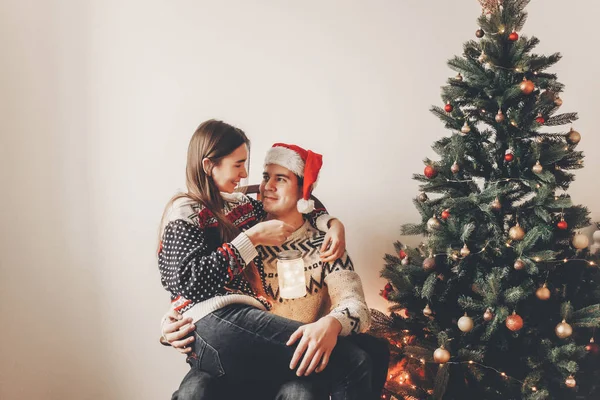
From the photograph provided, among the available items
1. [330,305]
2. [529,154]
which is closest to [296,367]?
[330,305]

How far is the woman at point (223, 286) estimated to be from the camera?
1.46 metres

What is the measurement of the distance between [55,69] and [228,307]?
1244mm

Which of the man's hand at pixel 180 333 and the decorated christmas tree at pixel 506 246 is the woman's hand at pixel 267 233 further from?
the decorated christmas tree at pixel 506 246

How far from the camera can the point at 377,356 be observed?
1.58m

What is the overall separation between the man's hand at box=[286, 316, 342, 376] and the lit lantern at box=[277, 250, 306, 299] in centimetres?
25

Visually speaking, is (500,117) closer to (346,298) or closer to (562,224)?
(562,224)

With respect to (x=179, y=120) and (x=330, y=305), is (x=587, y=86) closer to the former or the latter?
(x=330, y=305)

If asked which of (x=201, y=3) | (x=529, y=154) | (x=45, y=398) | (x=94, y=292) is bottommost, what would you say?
(x=45, y=398)

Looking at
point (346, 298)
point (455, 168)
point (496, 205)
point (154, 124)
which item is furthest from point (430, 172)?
point (154, 124)

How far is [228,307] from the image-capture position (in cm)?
153

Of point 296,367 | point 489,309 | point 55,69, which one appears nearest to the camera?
point 296,367

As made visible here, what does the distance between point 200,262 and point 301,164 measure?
0.52 meters

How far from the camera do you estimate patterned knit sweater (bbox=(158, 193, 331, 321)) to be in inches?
58.9

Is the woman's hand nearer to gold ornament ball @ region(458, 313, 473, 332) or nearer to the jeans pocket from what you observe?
the jeans pocket
